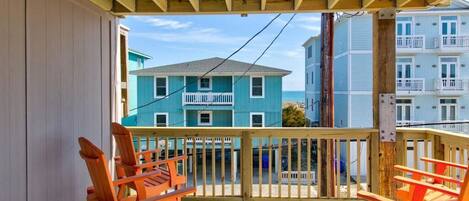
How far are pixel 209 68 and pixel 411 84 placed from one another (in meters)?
7.15

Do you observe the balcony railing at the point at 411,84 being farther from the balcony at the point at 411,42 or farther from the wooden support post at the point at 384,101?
the wooden support post at the point at 384,101

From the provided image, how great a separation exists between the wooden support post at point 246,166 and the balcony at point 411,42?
1045 centimetres

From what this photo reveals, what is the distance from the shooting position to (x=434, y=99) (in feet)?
42.5

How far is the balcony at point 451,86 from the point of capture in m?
12.5

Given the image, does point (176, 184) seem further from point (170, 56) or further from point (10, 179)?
point (170, 56)

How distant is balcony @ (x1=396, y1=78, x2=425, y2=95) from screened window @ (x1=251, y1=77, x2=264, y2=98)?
4.82 metres

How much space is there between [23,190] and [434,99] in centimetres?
1374

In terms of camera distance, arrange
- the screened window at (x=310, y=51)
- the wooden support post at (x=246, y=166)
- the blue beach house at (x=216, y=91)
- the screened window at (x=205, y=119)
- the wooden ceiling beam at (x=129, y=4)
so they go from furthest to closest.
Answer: the screened window at (x=310, y=51) → the screened window at (x=205, y=119) → the blue beach house at (x=216, y=91) → the wooden support post at (x=246, y=166) → the wooden ceiling beam at (x=129, y=4)

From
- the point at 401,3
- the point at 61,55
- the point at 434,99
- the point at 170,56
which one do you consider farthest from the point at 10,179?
the point at 170,56

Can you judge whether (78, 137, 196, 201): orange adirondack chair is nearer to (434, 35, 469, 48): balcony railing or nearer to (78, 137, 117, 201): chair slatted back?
(78, 137, 117, 201): chair slatted back

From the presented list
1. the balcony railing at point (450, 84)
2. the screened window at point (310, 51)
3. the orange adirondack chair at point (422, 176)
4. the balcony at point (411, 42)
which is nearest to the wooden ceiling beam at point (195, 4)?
the orange adirondack chair at point (422, 176)

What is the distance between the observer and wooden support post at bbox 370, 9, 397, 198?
11.4ft

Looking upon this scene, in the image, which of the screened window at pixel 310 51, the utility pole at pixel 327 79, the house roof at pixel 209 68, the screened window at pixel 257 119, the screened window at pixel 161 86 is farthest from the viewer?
the screened window at pixel 310 51

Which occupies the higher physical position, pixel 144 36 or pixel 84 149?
pixel 144 36
